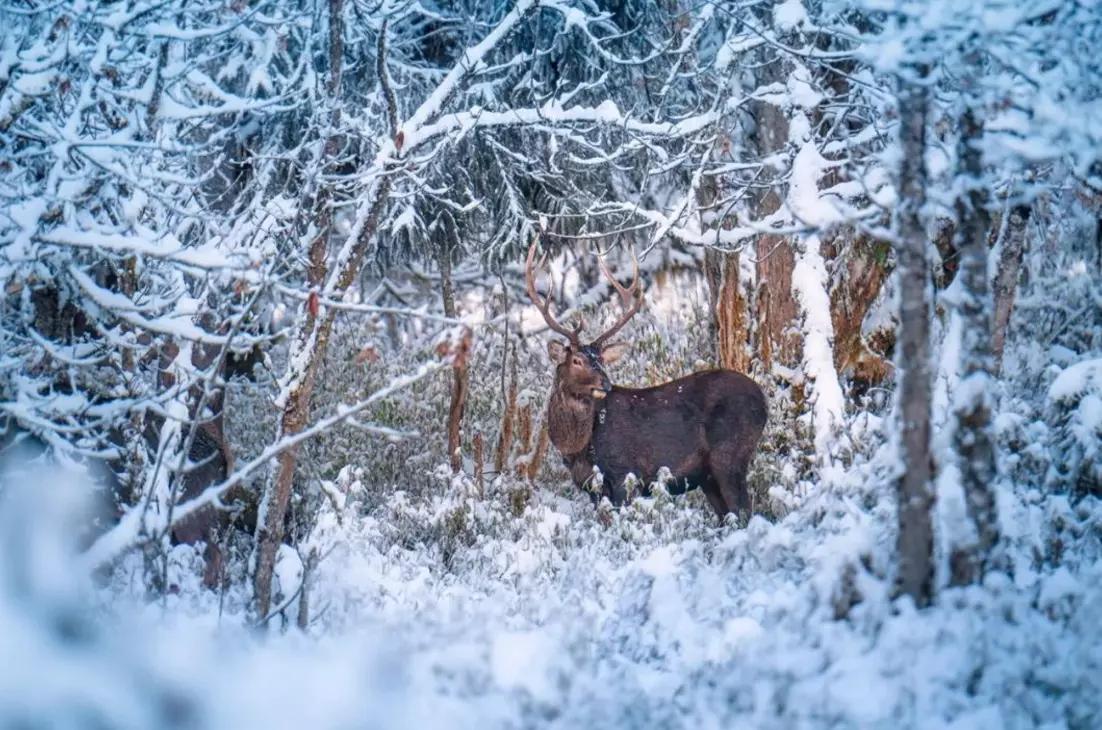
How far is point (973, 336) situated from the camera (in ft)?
13.7

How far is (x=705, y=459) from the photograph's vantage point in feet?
25.3

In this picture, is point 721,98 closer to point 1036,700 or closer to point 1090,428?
point 1090,428

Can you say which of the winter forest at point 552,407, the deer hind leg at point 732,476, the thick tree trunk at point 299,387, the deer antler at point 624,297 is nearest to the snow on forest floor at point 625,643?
the winter forest at point 552,407

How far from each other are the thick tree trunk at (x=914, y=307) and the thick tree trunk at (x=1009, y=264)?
98.9 inches

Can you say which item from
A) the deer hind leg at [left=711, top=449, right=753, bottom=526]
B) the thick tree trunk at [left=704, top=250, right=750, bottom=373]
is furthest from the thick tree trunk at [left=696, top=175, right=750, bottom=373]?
the deer hind leg at [left=711, top=449, right=753, bottom=526]

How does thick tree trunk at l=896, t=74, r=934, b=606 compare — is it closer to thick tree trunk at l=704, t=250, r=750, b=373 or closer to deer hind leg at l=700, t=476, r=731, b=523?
deer hind leg at l=700, t=476, r=731, b=523

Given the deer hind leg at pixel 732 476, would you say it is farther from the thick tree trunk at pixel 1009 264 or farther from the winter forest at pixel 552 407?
the thick tree trunk at pixel 1009 264

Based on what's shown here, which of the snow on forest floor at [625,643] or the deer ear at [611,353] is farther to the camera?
the deer ear at [611,353]

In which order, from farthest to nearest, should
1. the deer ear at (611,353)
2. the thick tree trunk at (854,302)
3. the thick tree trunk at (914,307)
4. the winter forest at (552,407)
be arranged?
the thick tree trunk at (854,302), the deer ear at (611,353), the thick tree trunk at (914,307), the winter forest at (552,407)

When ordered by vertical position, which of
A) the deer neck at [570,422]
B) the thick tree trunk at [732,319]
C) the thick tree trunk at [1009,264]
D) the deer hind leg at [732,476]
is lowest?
the deer hind leg at [732,476]

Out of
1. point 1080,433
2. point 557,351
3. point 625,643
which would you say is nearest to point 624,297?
point 557,351

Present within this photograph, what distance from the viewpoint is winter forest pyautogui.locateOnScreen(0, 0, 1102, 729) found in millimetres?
3797

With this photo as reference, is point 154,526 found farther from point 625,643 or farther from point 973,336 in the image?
point 973,336

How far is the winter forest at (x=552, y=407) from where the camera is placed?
3797 millimetres
